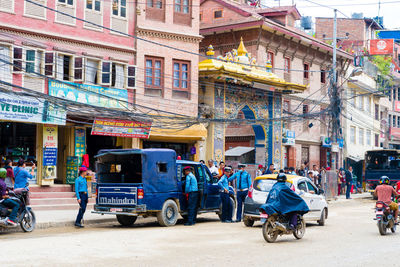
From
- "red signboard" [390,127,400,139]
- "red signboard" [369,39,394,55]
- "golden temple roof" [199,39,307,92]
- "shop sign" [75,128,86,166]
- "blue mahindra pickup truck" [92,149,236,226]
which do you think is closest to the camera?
"blue mahindra pickup truck" [92,149,236,226]

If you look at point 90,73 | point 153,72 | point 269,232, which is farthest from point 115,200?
point 153,72

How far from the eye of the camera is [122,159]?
1858cm

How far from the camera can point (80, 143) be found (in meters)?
26.1

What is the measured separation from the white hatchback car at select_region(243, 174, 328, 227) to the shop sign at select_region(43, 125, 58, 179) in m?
9.96

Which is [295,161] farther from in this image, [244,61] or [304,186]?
[304,186]

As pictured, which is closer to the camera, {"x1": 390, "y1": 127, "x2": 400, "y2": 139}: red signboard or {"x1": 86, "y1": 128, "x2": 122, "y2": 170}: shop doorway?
{"x1": 86, "y1": 128, "x2": 122, "y2": 170}: shop doorway

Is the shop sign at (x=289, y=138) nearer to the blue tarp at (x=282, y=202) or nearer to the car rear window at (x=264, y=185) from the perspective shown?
the car rear window at (x=264, y=185)

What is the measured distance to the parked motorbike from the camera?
15.4m

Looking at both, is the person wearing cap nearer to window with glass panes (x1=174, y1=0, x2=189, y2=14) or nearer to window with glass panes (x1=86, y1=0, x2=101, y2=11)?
window with glass panes (x1=86, y1=0, x2=101, y2=11)

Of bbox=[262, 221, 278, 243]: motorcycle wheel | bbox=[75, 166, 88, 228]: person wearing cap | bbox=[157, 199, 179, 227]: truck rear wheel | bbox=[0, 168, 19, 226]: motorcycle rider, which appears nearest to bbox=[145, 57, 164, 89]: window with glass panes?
bbox=[157, 199, 179, 227]: truck rear wheel

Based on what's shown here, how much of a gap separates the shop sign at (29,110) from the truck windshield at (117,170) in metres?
5.21

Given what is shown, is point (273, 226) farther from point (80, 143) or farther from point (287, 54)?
point (287, 54)

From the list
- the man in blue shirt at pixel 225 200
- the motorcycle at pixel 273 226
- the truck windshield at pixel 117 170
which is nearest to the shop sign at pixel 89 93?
the truck windshield at pixel 117 170

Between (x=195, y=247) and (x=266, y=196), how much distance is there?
5.08 meters
